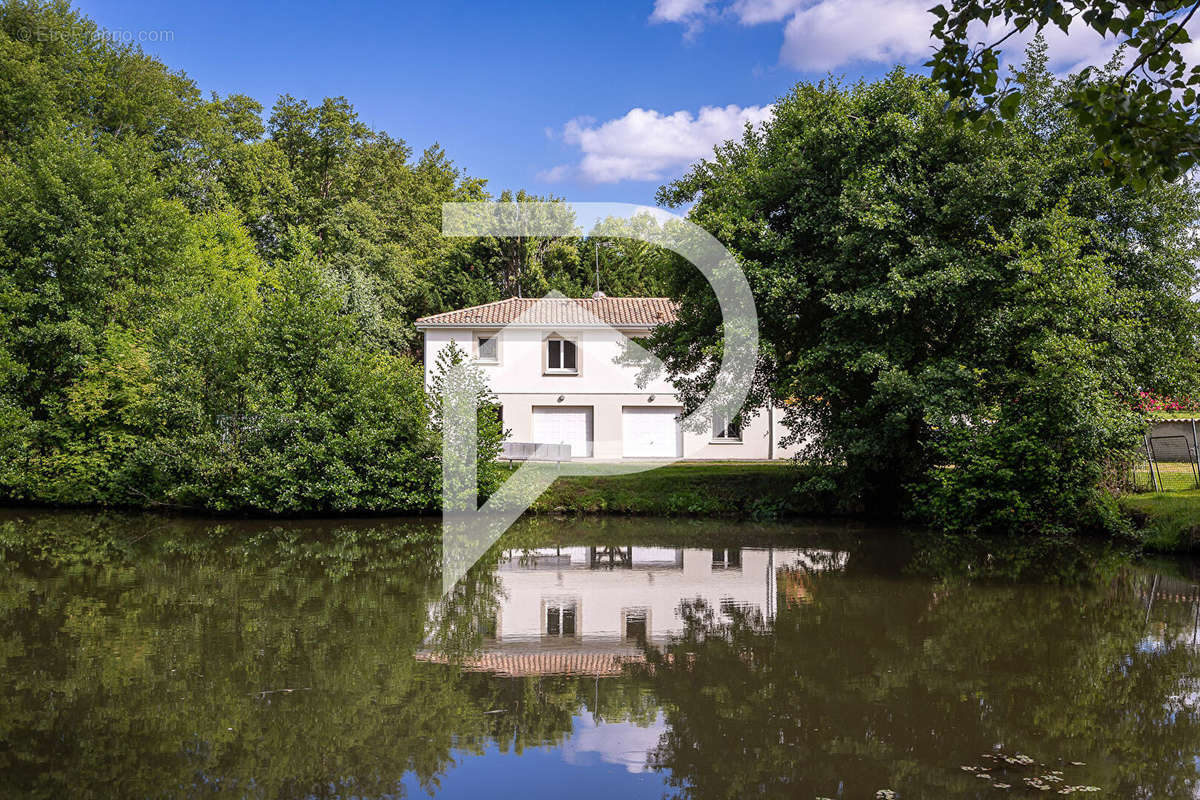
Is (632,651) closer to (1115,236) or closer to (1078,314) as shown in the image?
(1078,314)

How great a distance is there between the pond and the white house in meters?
16.1

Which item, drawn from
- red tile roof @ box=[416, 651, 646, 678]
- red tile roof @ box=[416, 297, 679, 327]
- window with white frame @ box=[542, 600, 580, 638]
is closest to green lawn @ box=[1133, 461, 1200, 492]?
window with white frame @ box=[542, 600, 580, 638]

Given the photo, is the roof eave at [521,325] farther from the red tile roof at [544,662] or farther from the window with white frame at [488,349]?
the red tile roof at [544,662]

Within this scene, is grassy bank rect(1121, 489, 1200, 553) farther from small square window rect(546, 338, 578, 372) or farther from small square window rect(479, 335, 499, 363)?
small square window rect(479, 335, 499, 363)

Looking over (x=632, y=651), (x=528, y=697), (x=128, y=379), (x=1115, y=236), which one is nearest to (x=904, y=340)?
(x=1115, y=236)

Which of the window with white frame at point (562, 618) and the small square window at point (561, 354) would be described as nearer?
the window with white frame at point (562, 618)

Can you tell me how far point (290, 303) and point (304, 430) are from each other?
3.12m

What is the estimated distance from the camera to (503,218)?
150 ft

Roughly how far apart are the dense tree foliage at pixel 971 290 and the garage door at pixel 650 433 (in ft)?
40.0

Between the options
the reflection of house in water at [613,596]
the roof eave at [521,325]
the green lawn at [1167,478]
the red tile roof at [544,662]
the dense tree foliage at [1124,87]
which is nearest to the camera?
the dense tree foliage at [1124,87]

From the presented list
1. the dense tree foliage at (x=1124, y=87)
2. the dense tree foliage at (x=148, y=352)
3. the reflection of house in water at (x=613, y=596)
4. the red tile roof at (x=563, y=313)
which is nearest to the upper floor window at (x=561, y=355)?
the red tile roof at (x=563, y=313)

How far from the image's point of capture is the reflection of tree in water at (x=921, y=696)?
5.73m

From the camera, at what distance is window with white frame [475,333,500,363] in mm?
30766

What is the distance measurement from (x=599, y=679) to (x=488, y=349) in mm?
23543
